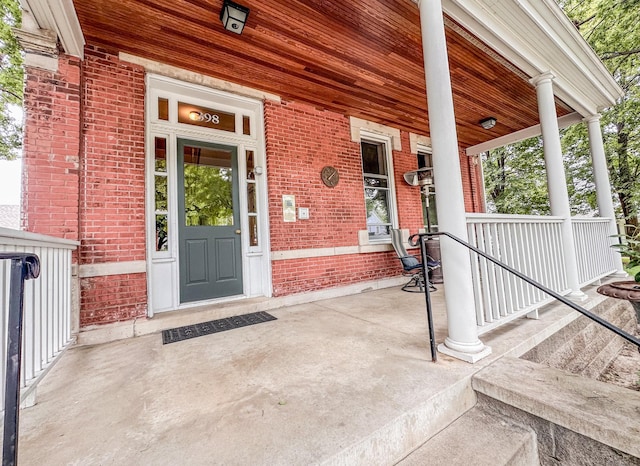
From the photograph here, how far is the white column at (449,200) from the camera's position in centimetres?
179

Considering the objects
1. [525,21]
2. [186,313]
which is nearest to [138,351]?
[186,313]

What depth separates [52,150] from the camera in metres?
2.41

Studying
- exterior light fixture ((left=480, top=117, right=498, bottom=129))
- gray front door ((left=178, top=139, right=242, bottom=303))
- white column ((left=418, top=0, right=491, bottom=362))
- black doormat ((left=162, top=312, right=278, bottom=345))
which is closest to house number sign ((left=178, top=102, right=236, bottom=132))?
gray front door ((left=178, top=139, right=242, bottom=303))

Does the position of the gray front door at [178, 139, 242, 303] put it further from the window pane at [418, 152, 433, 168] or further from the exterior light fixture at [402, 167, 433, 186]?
the window pane at [418, 152, 433, 168]

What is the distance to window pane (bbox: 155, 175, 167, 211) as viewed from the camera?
3.08 meters

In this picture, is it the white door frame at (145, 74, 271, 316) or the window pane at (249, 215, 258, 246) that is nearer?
the white door frame at (145, 74, 271, 316)

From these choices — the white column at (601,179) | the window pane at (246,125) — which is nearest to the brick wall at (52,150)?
the window pane at (246,125)

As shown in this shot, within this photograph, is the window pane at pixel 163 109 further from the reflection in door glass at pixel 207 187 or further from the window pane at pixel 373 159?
the window pane at pixel 373 159

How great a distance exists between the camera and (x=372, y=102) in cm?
415

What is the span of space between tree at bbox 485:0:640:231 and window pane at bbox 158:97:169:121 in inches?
245

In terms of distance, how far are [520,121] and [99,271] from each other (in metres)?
7.08

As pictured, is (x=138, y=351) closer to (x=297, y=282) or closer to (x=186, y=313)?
(x=186, y=313)

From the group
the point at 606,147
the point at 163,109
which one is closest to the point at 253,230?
the point at 163,109

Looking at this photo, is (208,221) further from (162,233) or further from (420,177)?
(420,177)
